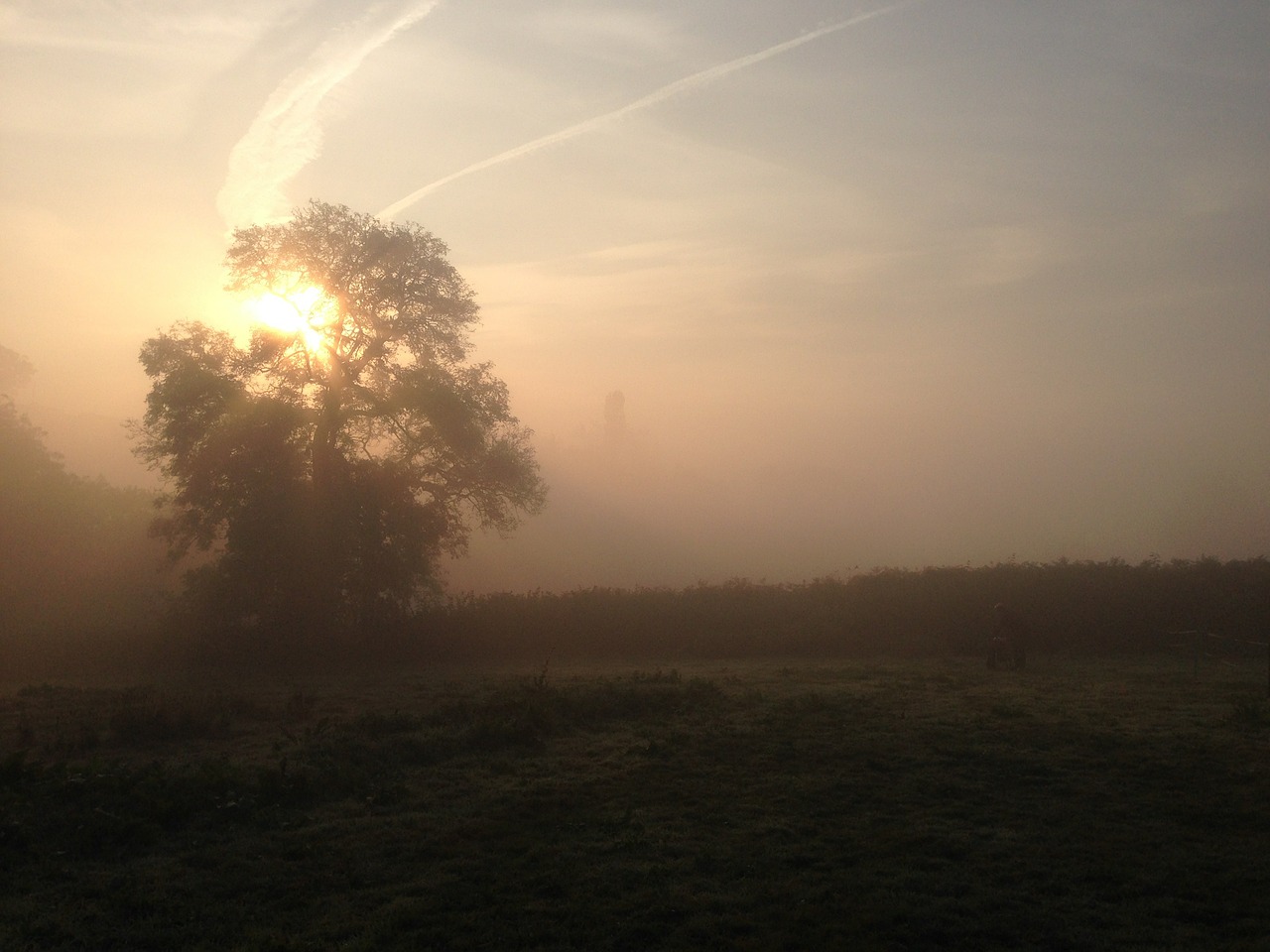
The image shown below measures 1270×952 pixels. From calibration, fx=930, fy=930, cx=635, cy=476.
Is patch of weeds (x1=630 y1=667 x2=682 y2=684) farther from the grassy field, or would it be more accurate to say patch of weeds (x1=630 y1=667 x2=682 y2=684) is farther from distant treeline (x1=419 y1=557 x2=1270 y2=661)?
distant treeline (x1=419 y1=557 x2=1270 y2=661)

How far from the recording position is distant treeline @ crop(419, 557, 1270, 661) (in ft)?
82.7

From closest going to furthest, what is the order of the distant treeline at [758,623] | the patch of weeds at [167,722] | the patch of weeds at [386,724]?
1. the patch of weeds at [386,724]
2. the patch of weeds at [167,722]
3. the distant treeline at [758,623]

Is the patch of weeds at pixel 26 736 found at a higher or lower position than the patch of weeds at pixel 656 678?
lower

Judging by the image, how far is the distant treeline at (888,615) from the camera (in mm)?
25219

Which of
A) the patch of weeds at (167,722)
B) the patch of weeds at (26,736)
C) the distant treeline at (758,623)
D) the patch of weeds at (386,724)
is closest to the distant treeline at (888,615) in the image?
the distant treeline at (758,623)

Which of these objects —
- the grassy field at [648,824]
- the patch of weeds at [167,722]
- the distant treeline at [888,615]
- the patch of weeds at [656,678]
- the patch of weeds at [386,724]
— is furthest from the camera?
the distant treeline at [888,615]

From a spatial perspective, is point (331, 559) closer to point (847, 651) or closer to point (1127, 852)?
point (847, 651)

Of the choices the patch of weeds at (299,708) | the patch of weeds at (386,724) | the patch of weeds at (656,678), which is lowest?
the patch of weeds at (299,708)

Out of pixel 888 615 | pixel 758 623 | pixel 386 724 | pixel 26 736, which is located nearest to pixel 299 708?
pixel 386 724

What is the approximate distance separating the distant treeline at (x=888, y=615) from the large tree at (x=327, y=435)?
3374 millimetres

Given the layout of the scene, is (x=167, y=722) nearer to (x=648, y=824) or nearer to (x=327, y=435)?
(x=648, y=824)

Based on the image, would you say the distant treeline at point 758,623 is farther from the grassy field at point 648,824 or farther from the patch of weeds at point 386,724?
the patch of weeds at point 386,724

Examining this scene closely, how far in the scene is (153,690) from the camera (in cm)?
1986

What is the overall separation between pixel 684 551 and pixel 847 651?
4420 cm
